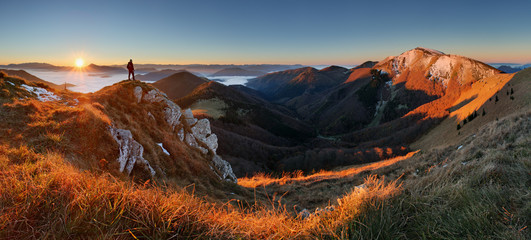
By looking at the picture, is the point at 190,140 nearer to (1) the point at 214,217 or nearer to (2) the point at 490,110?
(1) the point at 214,217

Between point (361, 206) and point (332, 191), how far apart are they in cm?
1223

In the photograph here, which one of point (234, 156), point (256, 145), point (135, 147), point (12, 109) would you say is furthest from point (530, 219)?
point (256, 145)

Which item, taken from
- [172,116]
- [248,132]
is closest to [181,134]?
[172,116]

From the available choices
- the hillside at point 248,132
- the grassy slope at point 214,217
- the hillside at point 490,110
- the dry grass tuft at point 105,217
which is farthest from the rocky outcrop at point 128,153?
the hillside at point 490,110

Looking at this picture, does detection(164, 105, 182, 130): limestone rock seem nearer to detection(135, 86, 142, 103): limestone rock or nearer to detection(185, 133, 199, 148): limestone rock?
detection(185, 133, 199, 148): limestone rock

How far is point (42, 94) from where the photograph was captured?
11.7 m

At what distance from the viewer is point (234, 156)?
265ft

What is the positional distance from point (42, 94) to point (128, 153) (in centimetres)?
795

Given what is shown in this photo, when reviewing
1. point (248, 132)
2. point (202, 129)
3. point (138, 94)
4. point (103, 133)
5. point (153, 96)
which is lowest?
point (248, 132)

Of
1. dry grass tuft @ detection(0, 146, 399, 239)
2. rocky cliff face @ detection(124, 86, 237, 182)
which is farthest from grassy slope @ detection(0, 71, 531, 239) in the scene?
rocky cliff face @ detection(124, 86, 237, 182)

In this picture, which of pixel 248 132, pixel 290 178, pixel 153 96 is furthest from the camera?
pixel 248 132

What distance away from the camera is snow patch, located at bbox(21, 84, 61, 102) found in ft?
36.7

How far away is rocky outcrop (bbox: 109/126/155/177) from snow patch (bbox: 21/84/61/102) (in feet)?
19.3

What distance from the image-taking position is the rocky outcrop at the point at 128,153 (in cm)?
841
